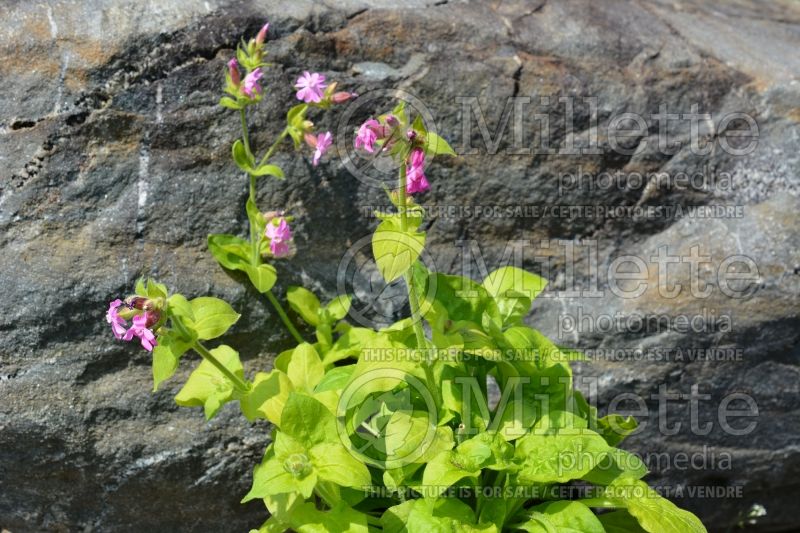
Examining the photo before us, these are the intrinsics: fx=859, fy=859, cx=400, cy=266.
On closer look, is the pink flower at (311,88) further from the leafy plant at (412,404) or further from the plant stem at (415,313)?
the plant stem at (415,313)

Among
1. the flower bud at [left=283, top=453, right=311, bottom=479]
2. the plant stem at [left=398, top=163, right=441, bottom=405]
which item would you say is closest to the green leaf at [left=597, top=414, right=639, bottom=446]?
the plant stem at [left=398, top=163, right=441, bottom=405]

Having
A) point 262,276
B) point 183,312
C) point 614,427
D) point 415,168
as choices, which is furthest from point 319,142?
point 614,427

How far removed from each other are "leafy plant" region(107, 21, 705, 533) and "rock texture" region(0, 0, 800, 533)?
12.9 inches

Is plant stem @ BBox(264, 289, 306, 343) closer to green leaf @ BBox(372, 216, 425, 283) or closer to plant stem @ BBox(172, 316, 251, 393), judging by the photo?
plant stem @ BBox(172, 316, 251, 393)

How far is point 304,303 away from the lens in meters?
3.57

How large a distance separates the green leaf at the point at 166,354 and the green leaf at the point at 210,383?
29 centimetres

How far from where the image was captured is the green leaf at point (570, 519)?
9.32 ft

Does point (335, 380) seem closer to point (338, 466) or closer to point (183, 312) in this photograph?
point (338, 466)

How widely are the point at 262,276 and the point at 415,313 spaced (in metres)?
0.81

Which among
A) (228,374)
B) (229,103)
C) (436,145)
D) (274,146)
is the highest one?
(436,145)

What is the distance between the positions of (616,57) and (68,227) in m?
2.71

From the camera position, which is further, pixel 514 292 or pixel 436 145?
pixel 514 292

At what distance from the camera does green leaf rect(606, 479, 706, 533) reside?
9.38 feet

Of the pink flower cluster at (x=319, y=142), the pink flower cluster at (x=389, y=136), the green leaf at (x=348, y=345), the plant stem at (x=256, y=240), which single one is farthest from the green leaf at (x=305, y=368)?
the pink flower cluster at (x=389, y=136)
